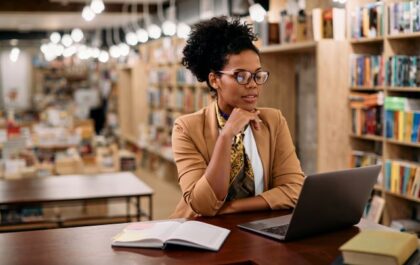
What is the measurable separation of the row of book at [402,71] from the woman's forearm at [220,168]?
258cm

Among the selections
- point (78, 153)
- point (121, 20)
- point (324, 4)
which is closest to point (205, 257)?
point (324, 4)

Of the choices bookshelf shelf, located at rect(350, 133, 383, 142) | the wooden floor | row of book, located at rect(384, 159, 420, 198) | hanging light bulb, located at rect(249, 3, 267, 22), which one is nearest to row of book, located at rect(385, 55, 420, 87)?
bookshelf shelf, located at rect(350, 133, 383, 142)

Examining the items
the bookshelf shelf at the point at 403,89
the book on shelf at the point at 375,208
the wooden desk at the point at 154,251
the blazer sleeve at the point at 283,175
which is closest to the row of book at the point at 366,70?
the bookshelf shelf at the point at 403,89

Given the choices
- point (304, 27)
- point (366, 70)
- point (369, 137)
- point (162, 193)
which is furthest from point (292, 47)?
point (162, 193)

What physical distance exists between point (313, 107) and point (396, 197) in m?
1.65

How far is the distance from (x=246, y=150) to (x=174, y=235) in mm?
663

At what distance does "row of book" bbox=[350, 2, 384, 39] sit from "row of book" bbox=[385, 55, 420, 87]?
0.27 m

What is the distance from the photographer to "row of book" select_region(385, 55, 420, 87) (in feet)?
14.5

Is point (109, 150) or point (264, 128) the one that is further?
point (109, 150)

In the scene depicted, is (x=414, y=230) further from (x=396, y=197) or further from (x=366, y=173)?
(x=366, y=173)

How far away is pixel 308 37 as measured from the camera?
5453mm

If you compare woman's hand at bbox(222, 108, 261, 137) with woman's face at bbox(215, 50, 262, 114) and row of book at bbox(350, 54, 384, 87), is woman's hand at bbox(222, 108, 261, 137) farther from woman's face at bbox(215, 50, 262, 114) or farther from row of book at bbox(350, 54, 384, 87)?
row of book at bbox(350, 54, 384, 87)

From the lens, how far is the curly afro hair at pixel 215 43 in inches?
95.1

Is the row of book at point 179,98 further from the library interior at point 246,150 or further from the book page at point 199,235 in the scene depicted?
the book page at point 199,235
